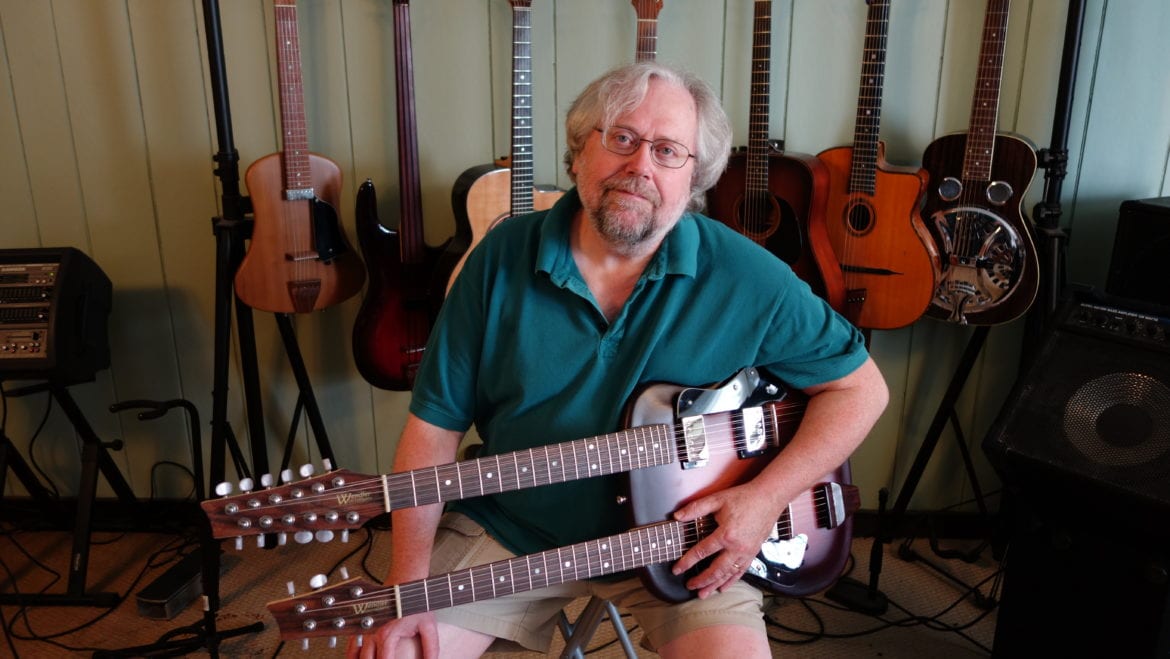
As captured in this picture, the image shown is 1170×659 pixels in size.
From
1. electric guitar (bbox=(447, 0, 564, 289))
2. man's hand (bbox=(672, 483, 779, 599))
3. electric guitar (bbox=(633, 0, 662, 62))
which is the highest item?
electric guitar (bbox=(633, 0, 662, 62))

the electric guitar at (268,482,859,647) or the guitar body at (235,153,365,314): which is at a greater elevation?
the guitar body at (235,153,365,314)

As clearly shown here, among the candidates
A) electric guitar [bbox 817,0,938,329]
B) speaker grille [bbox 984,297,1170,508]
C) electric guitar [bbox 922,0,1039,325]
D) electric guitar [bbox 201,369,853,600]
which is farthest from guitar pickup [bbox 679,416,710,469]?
electric guitar [bbox 922,0,1039,325]

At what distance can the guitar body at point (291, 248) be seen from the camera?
199cm

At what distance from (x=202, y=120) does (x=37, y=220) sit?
58 centimetres

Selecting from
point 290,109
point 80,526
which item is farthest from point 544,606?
point 80,526

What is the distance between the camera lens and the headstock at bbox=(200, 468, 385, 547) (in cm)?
98

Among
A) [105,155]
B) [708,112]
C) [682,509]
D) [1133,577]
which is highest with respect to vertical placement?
[708,112]

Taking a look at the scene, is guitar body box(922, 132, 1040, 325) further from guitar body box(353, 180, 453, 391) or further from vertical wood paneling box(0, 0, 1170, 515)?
guitar body box(353, 180, 453, 391)

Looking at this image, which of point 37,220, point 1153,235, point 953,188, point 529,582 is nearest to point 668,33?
point 953,188

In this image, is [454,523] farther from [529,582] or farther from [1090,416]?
[1090,416]

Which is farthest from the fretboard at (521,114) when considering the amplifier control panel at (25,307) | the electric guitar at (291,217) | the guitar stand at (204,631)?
the amplifier control panel at (25,307)

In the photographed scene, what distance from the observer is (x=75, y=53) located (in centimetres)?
218

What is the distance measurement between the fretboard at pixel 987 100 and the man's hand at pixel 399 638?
5.23 feet

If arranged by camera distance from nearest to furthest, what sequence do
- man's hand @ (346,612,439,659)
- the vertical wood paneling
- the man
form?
man's hand @ (346,612,439,659)
the man
the vertical wood paneling
